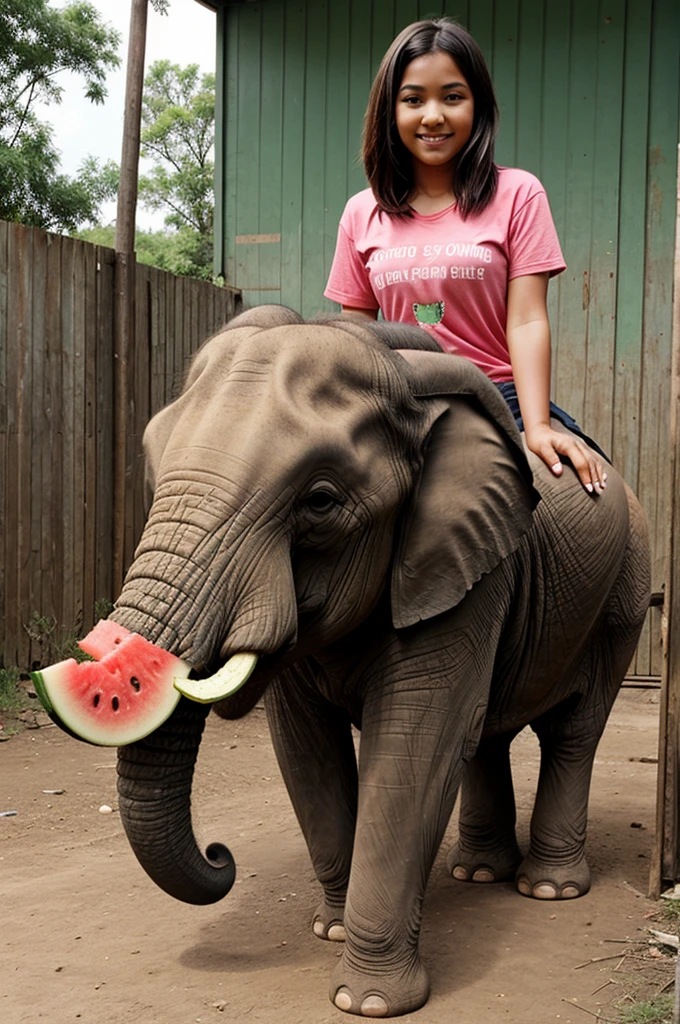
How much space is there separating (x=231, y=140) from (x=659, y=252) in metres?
3.54

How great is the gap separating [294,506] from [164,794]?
0.78 m

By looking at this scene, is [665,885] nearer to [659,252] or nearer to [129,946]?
[129,946]

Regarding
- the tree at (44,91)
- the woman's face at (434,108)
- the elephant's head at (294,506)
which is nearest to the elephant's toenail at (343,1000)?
the elephant's head at (294,506)

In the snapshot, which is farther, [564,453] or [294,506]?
[564,453]

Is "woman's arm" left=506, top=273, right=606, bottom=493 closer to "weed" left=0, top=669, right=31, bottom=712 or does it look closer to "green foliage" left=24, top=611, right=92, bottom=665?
"green foliage" left=24, top=611, right=92, bottom=665

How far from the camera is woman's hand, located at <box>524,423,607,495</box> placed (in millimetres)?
3932

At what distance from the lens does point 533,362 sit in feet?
12.8

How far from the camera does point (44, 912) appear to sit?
165 inches

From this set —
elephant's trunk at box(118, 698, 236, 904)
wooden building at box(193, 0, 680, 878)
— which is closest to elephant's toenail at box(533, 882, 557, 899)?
elephant's trunk at box(118, 698, 236, 904)

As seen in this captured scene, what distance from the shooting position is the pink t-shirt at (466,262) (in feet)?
12.8

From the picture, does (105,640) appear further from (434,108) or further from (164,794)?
(434,108)

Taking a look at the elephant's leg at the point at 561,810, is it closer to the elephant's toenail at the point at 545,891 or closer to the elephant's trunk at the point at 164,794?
the elephant's toenail at the point at 545,891

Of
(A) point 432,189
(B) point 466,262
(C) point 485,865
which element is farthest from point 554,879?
(A) point 432,189

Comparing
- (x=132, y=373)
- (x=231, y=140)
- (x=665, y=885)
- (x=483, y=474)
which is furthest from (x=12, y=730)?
(x=231, y=140)
